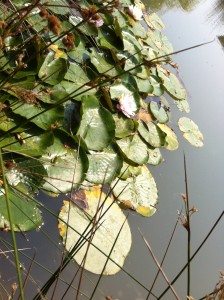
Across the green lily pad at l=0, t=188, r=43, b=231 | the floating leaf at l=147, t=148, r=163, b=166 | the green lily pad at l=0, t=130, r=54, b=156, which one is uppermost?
the green lily pad at l=0, t=130, r=54, b=156

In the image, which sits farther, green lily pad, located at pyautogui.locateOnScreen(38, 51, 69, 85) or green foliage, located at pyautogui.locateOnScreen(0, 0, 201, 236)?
green lily pad, located at pyautogui.locateOnScreen(38, 51, 69, 85)

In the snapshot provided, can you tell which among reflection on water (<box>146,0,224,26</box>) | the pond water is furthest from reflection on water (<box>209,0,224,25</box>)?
the pond water

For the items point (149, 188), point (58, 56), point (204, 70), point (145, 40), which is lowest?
point (204, 70)

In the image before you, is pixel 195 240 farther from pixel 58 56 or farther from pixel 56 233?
pixel 58 56

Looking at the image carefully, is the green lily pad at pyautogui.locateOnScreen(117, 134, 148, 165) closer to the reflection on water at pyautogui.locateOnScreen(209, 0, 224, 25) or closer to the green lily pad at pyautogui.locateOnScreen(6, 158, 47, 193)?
the green lily pad at pyautogui.locateOnScreen(6, 158, 47, 193)

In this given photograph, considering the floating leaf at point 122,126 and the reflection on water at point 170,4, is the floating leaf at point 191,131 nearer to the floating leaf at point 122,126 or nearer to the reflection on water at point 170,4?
the floating leaf at point 122,126

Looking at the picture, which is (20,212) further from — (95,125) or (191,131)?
(191,131)

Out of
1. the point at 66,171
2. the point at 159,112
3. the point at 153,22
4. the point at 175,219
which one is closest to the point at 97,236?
the point at 66,171

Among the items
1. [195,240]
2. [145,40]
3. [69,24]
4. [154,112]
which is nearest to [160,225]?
[195,240]

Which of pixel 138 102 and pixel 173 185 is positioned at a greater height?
pixel 138 102
